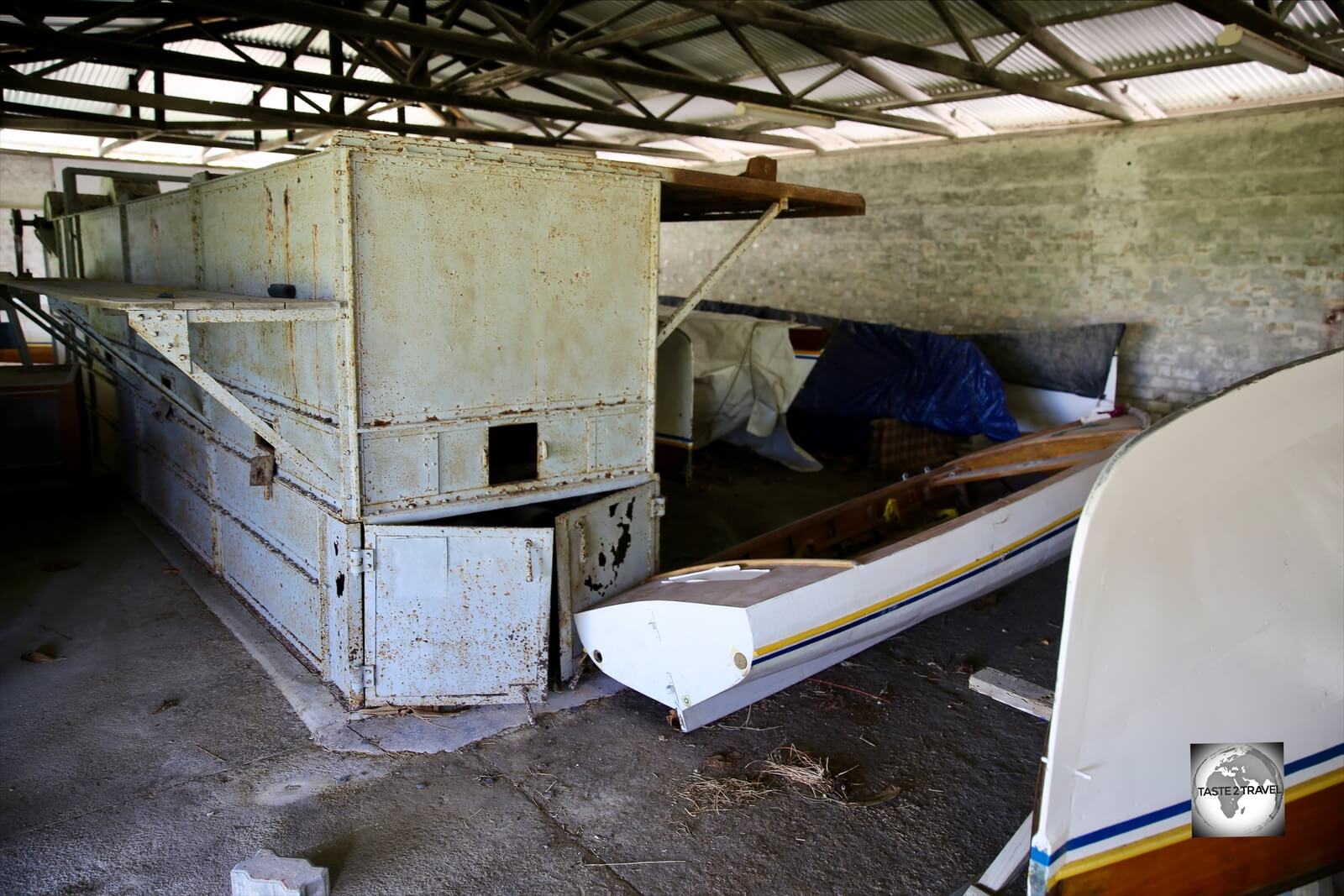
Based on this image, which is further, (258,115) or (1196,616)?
(258,115)

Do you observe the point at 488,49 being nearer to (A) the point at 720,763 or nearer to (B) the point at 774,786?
(A) the point at 720,763

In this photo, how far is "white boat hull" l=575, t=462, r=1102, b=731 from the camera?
13.0ft

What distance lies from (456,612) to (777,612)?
64.8 inches

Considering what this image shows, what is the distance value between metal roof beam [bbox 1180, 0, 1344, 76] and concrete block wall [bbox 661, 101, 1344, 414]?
7.38ft

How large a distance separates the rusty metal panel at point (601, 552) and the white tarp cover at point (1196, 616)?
272 centimetres

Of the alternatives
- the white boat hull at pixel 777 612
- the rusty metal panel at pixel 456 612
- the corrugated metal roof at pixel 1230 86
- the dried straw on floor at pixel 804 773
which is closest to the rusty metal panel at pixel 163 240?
the rusty metal panel at pixel 456 612

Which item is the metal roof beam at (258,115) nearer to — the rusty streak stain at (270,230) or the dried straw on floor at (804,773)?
the rusty streak stain at (270,230)

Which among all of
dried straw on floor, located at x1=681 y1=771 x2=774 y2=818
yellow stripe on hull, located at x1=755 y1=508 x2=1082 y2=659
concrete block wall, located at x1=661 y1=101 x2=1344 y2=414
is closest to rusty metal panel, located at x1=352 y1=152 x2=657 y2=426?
yellow stripe on hull, located at x1=755 y1=508 x2=1082 y2=659

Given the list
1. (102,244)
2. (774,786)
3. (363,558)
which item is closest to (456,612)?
(363,558)

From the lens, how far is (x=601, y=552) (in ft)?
16.3

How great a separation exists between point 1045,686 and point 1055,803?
2.82 meters

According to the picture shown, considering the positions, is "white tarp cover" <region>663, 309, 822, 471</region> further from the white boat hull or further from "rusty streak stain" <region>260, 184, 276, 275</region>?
"rusty streak stain" <region>260, 184, 276, 275</region>

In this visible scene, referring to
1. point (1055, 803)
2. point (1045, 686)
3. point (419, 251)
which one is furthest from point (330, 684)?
point (1045, 686)

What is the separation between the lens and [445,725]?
4.46 meters
